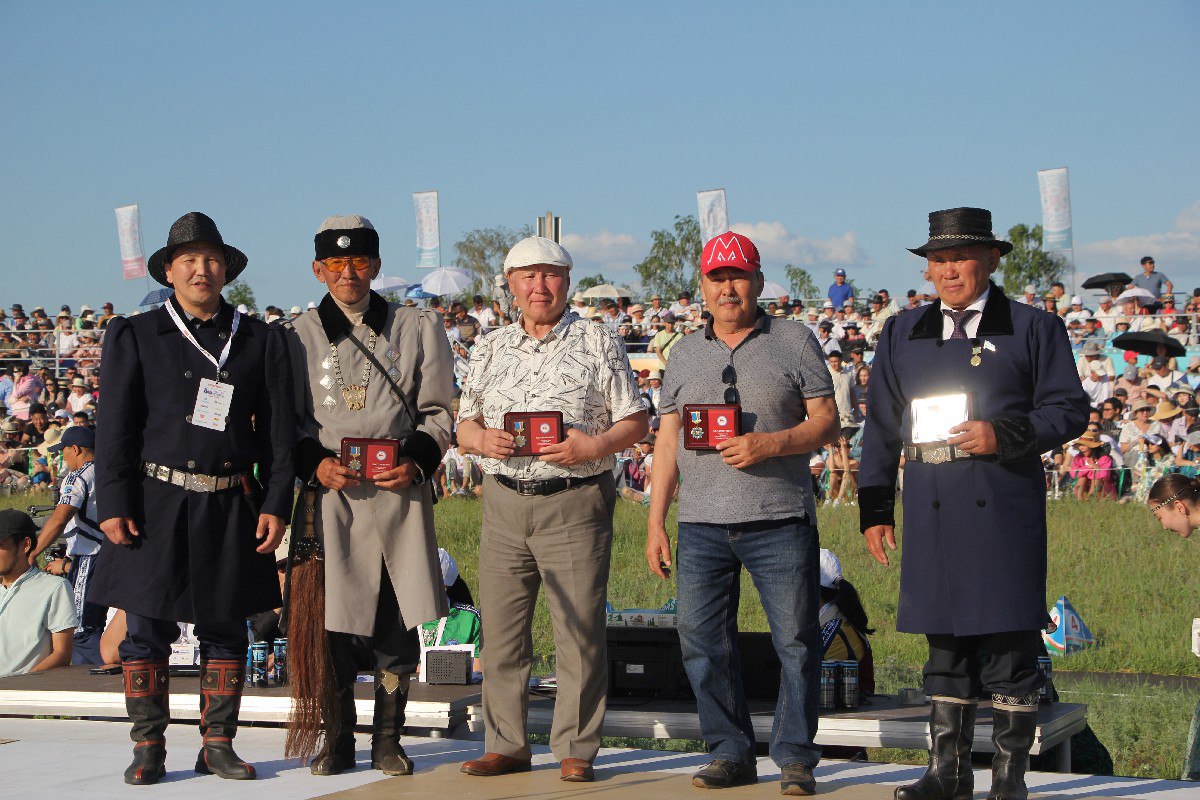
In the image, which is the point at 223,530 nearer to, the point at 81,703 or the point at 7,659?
the point at 81,703

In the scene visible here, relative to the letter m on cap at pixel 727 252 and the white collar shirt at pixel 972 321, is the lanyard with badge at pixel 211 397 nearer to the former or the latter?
the letter m on cap at pixel 727 252

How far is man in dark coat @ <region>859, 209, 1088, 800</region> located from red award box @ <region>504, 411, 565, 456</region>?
4.07 feet

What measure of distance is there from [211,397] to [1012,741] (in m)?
3.05

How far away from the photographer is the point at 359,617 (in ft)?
17.2

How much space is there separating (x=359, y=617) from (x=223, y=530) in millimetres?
600

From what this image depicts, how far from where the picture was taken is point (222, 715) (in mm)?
5238

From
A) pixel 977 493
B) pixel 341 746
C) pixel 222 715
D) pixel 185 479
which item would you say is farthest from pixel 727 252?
pixel 222 715

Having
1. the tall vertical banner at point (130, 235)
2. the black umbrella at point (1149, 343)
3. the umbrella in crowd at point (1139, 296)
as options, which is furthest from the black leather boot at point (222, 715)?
the tall vertical banner at point (130, 235)

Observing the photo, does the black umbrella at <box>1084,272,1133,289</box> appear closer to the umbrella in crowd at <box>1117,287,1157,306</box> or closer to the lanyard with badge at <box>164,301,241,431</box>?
the umbrella in crowd at <box>1117,287,1157,306</box>

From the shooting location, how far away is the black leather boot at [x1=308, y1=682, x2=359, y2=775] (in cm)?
529

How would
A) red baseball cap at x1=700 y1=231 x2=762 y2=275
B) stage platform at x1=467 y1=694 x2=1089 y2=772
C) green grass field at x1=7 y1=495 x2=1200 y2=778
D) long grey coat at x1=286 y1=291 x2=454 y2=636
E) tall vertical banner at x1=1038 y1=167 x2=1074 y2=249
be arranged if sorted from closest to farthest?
red baseball cap at x1=700 y1=231 x2=762 y2=275 → long grey coat at x1=286 y1=291 x2=454 y2=636 → stage platform at x1=467 y1=694 x2=1089 y2=772 → green grass field at x1=7 y1=495 x2=1200 y2=778 → tall vertical banner at x1=1038 y1=167 x2=1074 y2=249

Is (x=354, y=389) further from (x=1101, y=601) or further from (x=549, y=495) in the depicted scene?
(x=1101, y=601)

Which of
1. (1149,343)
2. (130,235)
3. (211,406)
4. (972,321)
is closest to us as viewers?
(972,321)

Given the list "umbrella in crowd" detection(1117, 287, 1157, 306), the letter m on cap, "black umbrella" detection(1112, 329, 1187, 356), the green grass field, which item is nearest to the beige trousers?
the letter m on cap
